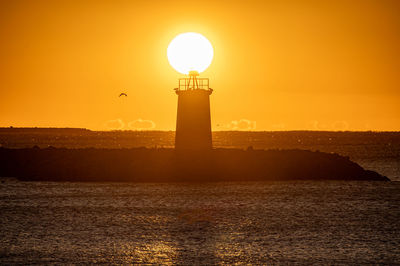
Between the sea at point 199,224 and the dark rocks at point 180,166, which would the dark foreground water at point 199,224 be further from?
the dark rocks at point 180,166

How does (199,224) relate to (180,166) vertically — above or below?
below

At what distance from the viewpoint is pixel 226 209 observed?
1062 inches

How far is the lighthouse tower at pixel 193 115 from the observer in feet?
125

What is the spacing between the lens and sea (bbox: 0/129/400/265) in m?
16.6

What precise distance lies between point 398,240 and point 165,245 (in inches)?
302

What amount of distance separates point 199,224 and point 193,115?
54.1 ft

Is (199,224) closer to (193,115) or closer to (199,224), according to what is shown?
(199,224)

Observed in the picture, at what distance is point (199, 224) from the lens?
22469 mm

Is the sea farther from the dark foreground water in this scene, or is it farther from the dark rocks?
the dark rocks

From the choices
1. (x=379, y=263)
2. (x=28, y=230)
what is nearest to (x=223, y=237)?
(x=379, y=263)

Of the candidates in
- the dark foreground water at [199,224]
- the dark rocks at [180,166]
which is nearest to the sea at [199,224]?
the dark foreground water at [199,224]

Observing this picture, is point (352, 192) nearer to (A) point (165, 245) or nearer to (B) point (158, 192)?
(B) point (158, 192)

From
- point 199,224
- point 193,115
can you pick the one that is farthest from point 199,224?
point 193,115

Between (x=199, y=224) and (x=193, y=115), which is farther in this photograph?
(x=193, y=115)
